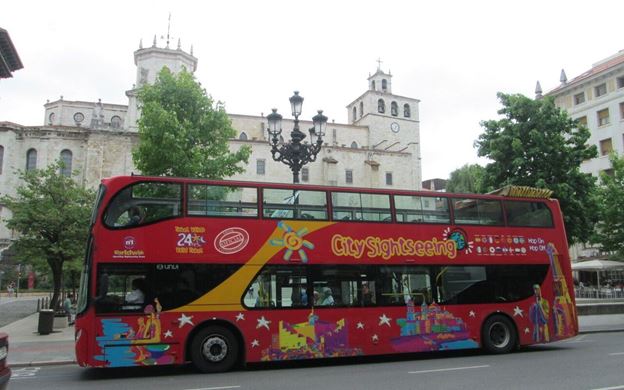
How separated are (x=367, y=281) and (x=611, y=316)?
16.2 m

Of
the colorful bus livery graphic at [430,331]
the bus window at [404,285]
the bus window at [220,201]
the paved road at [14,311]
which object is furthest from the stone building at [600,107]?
the paved road at [14,311]

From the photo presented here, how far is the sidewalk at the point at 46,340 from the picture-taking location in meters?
12.2

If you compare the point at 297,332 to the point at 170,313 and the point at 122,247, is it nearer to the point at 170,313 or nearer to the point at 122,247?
the point at 170,313

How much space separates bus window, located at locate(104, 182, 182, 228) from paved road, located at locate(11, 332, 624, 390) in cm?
299

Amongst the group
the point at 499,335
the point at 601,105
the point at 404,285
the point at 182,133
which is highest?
the point at 601,105

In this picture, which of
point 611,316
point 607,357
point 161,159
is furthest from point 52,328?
point 611,316

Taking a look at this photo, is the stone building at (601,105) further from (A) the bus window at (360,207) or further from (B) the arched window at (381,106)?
(A) the bus window at (360,207)

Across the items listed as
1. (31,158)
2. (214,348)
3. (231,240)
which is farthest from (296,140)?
→ (31,158)

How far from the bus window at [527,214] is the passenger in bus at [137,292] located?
29.2ft

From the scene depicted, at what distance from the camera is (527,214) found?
508 inches

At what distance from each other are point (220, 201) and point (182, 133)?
14211mm

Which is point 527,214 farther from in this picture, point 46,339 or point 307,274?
point 46,339

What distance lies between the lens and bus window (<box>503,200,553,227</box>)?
41.6ft

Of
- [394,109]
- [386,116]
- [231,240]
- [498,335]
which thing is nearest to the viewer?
[231,240]
